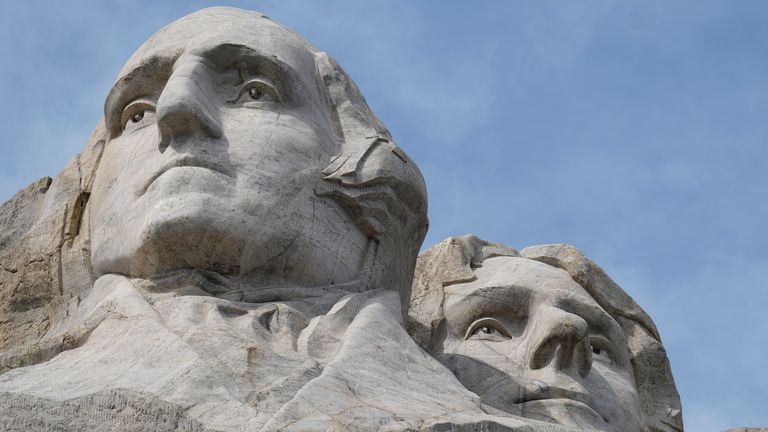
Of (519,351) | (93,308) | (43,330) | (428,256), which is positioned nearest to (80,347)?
(93,308)

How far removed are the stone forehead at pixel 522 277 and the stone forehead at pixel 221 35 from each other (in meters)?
1.70

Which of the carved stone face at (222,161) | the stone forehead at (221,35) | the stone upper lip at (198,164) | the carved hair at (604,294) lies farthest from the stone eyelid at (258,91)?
the carved hair at (604,294)

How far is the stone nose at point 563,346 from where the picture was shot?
35.1 feet

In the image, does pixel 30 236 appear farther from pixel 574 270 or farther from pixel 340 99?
pixel 574 270

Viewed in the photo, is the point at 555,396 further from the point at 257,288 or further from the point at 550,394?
the point at 257,288

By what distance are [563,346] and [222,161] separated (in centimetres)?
218

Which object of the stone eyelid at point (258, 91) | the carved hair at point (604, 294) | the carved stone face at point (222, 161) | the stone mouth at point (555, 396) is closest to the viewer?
the carved stone face at point (222, 161)

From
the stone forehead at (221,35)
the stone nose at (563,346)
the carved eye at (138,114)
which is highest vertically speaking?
the stone forehead at (221,35)

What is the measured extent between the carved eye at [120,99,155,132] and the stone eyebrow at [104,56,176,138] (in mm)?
43

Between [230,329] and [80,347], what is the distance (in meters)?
0.73

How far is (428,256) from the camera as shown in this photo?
1225cm

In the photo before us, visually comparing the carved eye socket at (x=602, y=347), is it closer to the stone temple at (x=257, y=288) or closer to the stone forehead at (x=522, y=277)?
the stone temple at (x=257, y=288)

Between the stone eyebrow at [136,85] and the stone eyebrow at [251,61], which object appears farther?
the stone eyebrow at [136,85]

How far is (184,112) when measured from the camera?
9.67 meters
